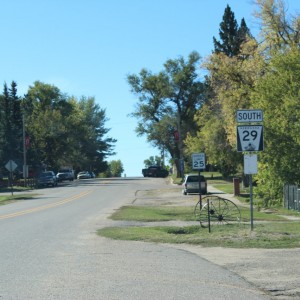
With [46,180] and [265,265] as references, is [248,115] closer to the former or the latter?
[265,265]

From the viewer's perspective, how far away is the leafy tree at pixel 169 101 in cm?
7412

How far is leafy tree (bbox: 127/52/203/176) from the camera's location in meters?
74.1

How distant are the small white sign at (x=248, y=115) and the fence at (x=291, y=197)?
35.6ft

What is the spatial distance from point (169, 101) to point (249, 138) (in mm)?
62251

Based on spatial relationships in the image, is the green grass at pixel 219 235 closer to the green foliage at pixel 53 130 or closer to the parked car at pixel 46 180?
the parked car at pixel 46 180

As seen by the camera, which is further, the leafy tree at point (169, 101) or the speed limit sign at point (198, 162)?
the leafy tree at point (169, 101)

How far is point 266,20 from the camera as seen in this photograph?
3634cm

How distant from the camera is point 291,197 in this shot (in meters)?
25.9

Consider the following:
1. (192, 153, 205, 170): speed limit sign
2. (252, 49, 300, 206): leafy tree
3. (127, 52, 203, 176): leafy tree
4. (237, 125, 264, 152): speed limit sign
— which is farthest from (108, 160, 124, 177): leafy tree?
(237, 125, 264, 152): speed limit sign

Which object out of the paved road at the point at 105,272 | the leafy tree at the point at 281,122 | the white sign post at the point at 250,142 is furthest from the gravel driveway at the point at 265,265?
the leafy tree at the point at 281,122

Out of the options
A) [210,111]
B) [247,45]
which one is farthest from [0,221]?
[210,111]

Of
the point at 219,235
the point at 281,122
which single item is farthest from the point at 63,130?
the point at 219,235

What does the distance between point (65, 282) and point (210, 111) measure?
1642 inches

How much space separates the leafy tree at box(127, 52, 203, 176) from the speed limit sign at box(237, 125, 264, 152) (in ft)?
187
